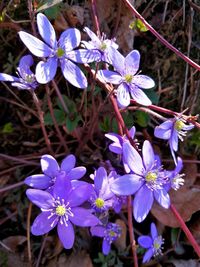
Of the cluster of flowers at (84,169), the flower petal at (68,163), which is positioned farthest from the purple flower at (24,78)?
the flower petal at (68,163)

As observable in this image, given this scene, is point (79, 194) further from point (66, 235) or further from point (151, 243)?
point (151, 243)

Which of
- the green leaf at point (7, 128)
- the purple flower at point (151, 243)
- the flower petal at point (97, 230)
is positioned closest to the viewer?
the flower petal at point (97, 230)

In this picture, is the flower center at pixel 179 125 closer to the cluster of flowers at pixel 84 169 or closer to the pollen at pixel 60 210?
the cluster of flowers at pixel 84 169

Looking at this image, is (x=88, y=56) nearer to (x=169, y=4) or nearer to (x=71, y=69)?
(x=71, y=69)

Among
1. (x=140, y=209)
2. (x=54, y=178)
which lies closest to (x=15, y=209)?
(x=54, y=178)

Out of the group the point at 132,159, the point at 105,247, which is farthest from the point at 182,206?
the point at 132,159

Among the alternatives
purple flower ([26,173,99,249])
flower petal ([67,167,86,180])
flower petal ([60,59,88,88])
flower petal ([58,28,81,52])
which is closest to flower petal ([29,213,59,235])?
purple flower ([26,173,99,249])
